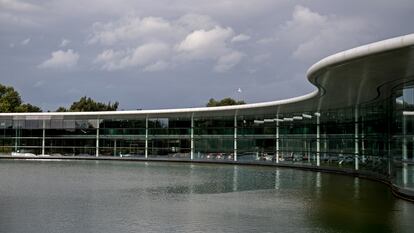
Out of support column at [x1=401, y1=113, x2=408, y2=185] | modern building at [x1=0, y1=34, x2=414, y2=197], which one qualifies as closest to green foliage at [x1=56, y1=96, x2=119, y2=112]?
modern building at [x1=0, y1=34, x2=414, y2=197]

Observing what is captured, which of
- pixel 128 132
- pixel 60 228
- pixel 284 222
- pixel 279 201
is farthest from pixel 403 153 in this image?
pixel 128 132

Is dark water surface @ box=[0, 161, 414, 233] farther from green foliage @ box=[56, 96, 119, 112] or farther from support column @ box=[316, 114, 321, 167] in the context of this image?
green foliage @ box=[56, 96, 119, 112]

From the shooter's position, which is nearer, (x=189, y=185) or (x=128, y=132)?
(x=189, y=185)

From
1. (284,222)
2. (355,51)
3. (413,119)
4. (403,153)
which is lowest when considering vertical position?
(284,222)

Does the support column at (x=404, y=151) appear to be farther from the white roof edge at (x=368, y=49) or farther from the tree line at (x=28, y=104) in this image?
the tree line at (x=28, y=104)

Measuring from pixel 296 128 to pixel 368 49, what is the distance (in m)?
27.8

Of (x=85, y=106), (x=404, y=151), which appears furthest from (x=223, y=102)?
(x=404, y=151)

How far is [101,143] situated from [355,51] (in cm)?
4221

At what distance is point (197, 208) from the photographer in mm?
15664

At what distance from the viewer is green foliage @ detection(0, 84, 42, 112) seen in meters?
68.3

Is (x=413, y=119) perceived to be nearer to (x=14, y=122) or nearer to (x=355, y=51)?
(x=355, y=51)

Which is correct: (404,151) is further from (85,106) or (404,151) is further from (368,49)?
(85,106)

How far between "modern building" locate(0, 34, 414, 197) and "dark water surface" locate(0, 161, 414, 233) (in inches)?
117

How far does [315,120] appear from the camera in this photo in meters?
39.0
